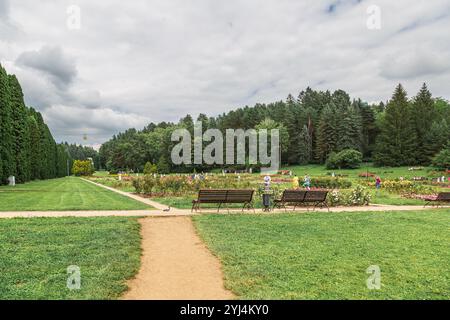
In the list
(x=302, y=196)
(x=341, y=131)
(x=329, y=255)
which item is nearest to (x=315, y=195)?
(x=302, y=196)

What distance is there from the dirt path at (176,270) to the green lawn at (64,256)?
259mm

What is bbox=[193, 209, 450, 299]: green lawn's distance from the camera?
536cm

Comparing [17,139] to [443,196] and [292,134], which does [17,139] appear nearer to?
[443,196]

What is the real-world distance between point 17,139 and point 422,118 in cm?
6731

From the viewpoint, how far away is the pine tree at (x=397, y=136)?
6238cm

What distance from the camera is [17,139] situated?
35906 mm

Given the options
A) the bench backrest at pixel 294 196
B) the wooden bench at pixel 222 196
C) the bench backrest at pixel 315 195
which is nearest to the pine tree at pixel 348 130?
the bench backrest at pixel 315 195

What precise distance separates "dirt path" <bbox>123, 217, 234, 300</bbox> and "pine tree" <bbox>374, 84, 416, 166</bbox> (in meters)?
60.5

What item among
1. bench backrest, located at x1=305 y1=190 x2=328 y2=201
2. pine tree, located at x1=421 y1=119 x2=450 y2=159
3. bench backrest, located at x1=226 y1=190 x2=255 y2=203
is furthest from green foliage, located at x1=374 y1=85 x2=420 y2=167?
bench backrest, located at x1=226 y1=190 x2=255 y2=203

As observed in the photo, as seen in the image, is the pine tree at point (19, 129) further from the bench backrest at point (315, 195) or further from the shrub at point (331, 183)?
the bench backrest at point (315, 195)

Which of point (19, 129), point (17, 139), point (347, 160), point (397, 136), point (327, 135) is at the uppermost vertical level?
point (327, 135)

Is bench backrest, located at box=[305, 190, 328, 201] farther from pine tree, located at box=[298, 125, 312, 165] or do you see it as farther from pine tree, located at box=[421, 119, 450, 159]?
pine tree, located at box=[298, 125, 312, 165]

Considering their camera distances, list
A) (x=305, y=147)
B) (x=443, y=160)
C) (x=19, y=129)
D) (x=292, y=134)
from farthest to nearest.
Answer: (x=292, y=134) < (x=305, y=147) < (x=443, y=160) < (x=19, y=129)

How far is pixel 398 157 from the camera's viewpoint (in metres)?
62.5
